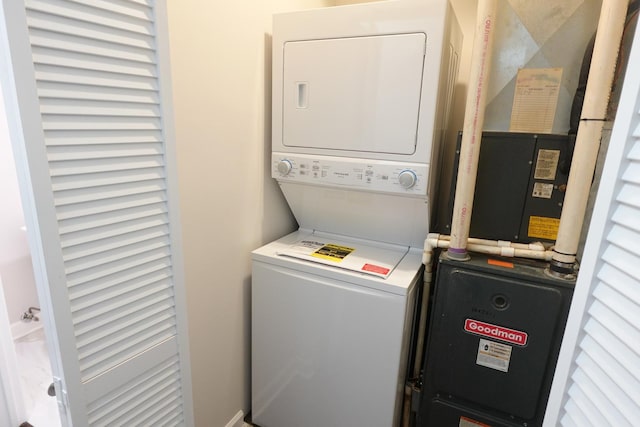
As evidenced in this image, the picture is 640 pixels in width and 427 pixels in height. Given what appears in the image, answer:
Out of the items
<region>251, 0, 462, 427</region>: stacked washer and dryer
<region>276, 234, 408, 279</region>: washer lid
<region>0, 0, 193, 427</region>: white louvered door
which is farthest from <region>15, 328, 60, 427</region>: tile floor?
<region>276, 234, 408, 279</region>: washer lid

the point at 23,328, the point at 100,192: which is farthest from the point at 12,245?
the point at 100,192

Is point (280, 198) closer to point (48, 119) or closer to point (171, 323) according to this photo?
point (171, 323)

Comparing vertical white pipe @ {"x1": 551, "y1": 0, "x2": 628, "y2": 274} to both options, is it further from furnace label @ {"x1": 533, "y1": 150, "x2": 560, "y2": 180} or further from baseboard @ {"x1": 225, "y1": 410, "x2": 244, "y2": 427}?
baseboard @ {"x1": 225, "y1": 410, "x2": 244, "y2": 427}

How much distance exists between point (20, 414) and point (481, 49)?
2583 mm

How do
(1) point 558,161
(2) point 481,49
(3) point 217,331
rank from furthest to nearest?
(3) point 217,331 < (1) point 558,161 < (2) point 481,49

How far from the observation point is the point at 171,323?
3.36ft

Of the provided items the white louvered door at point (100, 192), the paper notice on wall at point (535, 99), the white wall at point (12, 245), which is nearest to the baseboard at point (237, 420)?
the white louvered door at point (100, 192)

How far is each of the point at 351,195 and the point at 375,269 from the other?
0.36m

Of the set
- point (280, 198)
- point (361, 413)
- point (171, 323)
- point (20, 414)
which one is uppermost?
point (280, 198)

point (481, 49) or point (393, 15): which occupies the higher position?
point (393, 15)

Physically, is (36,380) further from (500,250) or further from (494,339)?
(500,250)

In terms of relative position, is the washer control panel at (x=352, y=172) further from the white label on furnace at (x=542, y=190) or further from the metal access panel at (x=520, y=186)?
the white label on furnace at (x=542, y=190)

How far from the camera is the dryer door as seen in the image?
1.33m

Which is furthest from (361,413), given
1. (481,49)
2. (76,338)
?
(481,49)
